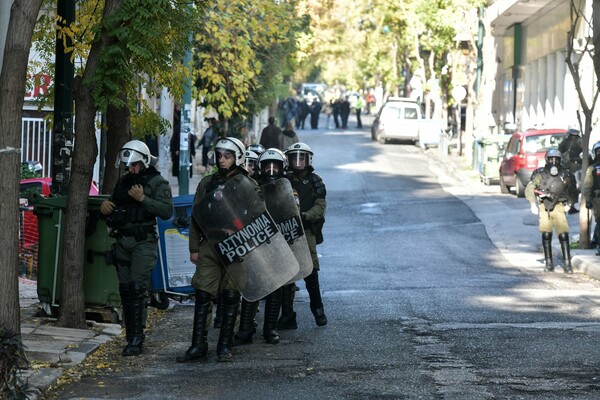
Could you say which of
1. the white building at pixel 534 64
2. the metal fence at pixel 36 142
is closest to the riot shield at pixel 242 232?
the metal fence at pixel 36 142

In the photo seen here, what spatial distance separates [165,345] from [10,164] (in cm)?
283

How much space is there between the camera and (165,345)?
11.0 m

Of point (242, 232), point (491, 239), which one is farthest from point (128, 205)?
point (491, 239)

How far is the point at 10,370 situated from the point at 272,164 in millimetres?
4161

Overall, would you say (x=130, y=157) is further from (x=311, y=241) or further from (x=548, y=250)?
(x=548, y=250)

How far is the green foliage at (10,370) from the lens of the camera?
7.82 metres

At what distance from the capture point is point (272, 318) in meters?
11.1

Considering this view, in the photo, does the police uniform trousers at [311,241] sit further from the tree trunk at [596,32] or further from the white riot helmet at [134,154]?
the tree trunk at [596,32]

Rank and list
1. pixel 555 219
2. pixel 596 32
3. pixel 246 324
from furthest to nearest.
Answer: pixel 596 32 → pixel 555 219 → pixel 246 324

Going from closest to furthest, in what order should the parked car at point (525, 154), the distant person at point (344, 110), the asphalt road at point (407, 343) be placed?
the asphalt road at point (407, 343)
the parked car at point (525, 154)
the distant person at point (344, 110)

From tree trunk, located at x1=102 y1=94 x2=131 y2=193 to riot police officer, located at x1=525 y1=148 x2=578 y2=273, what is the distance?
6.81 meters

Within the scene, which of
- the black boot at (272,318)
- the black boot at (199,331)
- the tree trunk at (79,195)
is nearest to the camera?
the black boot at (199,331)

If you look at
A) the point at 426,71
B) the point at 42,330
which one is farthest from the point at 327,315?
the point at 426,71

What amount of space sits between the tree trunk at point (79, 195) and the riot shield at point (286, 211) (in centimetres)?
158
